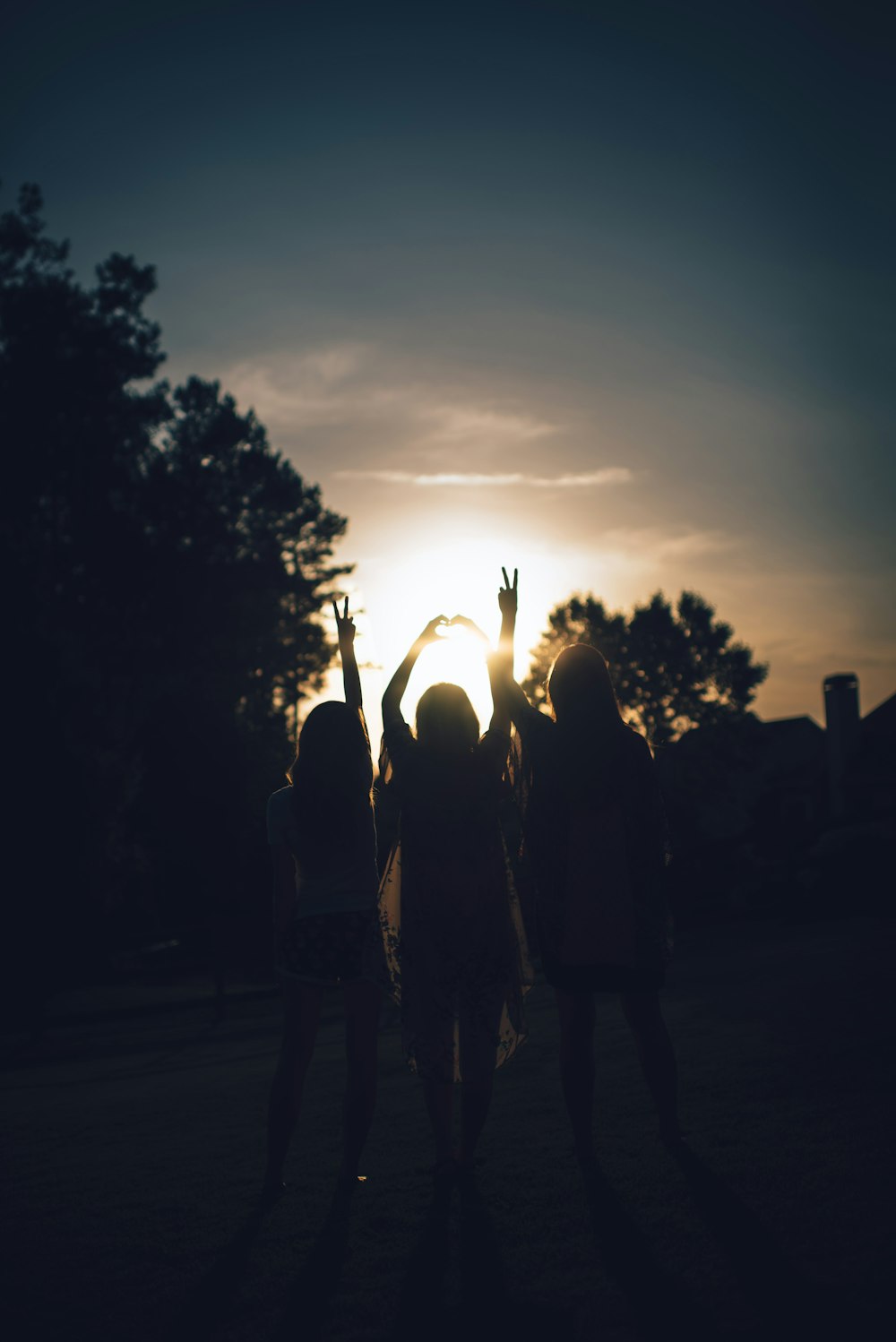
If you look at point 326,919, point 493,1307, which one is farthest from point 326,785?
point 493,1307

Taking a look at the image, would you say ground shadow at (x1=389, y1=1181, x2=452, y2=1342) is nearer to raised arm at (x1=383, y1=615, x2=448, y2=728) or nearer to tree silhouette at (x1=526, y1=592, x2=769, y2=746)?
raised arm at (x1=383, y1=615, x2=448, y2=728)

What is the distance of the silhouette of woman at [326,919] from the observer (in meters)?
4.56

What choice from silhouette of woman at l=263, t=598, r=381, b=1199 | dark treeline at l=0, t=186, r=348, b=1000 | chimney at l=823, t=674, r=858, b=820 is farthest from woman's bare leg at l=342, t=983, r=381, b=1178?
chimney at l=823, t=674, r=858, b=820

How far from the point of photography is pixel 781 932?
19.1 m

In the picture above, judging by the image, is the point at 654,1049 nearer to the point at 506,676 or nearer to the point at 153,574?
the point at 506,676

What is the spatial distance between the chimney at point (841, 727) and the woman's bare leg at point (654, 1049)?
39.4 meters

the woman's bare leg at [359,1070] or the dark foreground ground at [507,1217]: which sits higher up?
the woman's bare leg at [359,1070]

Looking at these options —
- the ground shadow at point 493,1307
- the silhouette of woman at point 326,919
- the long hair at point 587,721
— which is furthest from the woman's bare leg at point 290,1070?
the long hair at point 587,721

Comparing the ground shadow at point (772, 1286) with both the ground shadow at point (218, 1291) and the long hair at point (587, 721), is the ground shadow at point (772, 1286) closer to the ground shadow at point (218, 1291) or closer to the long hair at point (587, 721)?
the ground shadow at point (218, 1291)

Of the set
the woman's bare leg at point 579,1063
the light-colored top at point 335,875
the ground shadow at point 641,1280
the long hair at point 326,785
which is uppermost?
the long hair at point 326,785

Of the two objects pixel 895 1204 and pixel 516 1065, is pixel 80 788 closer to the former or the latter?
pixel 516 1065

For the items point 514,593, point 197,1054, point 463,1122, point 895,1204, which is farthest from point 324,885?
point 197,1054

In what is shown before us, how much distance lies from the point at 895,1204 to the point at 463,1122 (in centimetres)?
168

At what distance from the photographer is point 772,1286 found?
3168mm
